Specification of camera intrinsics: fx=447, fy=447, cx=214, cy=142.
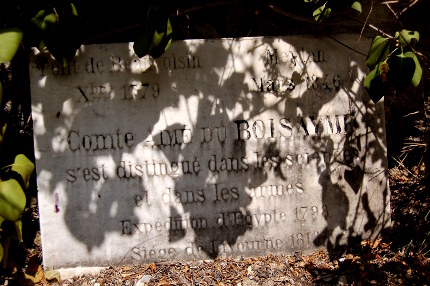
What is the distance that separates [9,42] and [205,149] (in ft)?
4.57

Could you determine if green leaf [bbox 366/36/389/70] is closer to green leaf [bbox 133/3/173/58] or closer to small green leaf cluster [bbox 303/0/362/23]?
small green leaf cluster [bbox 303/0/362/23]

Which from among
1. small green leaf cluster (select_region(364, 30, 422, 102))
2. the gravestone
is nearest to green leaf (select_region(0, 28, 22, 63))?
the gravestone

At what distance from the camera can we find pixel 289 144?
3.15 meters

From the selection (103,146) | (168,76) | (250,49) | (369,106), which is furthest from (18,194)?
(369,106)

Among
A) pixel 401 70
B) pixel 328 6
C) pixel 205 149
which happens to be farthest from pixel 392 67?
pixel 205 149

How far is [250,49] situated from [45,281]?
6.96 ft

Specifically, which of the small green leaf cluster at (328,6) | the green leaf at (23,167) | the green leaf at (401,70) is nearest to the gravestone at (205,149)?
the green leaf at (23,167)

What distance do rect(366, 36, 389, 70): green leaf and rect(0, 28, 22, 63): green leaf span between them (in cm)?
218

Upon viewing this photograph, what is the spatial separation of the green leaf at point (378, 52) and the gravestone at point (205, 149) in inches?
13.2

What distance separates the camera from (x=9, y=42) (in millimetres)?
2666

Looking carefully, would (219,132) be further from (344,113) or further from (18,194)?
(18,194)

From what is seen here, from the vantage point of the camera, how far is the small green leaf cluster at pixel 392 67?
2.71 meters

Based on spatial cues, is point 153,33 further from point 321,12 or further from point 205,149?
point 321,12

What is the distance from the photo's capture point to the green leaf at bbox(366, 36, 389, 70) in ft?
9.18
